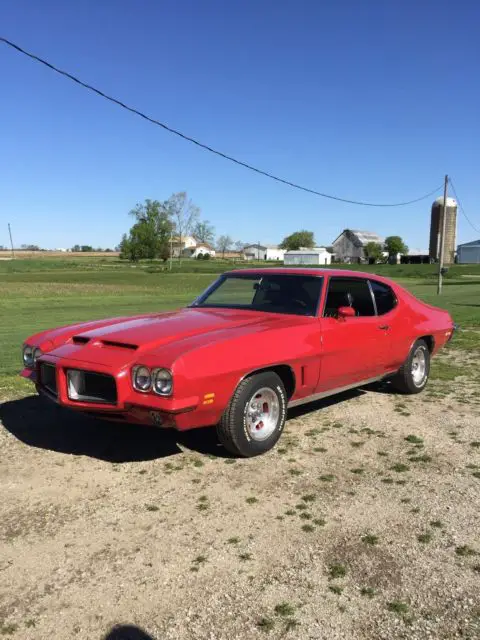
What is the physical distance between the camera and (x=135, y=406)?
12.4ft

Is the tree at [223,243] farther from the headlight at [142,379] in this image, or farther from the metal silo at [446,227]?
the headlight at [142,379]

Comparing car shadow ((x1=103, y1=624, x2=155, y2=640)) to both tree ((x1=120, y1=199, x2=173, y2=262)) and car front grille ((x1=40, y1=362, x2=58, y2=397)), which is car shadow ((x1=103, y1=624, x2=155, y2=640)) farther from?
tree ((x1=120, y1=199, x2=173, y2=262))

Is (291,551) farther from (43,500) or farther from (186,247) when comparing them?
(186,247)

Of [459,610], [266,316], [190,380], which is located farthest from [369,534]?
[266,316]

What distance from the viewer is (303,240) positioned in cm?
15825

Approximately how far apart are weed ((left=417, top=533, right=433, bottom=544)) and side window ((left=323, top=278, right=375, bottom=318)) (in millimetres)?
2266

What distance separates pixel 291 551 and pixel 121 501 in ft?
4.02

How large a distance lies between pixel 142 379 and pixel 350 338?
86.7 inches

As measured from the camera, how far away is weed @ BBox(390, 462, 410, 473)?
4121 mm

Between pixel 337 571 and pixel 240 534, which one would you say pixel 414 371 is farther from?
pixel 337 571

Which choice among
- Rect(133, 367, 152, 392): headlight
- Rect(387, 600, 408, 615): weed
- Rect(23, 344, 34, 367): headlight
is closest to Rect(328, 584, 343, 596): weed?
Rect(387, 600, 408, 615): weed

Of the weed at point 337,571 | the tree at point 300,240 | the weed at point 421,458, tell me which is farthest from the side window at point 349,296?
the tree at point 300,240

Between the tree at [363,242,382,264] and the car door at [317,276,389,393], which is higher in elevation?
the car door at [317,276,389,393]

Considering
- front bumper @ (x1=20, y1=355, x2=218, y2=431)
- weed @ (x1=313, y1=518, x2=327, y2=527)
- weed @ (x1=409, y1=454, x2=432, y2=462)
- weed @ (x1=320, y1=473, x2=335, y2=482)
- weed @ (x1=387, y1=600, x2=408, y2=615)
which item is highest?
front bumper @ (x1=20, y1=355, x2=218, y2=431)
